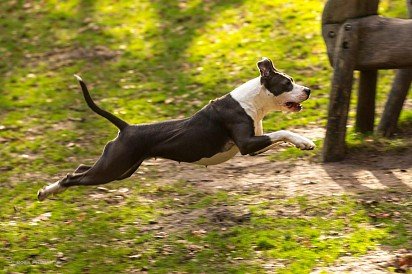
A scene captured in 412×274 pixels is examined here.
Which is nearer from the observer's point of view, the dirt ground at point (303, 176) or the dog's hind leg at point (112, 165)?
the dog's hind leg at point (112, 165)

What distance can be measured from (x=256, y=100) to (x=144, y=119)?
411cm

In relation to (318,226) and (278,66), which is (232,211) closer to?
(318,226)

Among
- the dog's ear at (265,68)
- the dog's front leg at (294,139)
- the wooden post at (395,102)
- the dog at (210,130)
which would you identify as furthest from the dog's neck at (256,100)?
the wooden post at (395,102)

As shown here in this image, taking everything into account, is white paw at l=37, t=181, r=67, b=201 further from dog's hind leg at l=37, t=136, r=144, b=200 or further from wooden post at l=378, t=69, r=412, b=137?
wooden post at l=378, t=69, r=412, b=137

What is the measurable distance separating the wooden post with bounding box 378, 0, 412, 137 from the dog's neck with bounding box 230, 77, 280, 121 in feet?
9.39

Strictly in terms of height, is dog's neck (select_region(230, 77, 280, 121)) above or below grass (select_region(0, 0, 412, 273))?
above

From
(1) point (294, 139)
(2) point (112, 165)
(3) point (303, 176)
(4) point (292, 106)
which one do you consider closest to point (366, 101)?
(3) point (303, 176)

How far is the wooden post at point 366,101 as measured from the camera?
9742 mm

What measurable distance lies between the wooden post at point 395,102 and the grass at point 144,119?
0.92ft

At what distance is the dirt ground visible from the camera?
27.7ft

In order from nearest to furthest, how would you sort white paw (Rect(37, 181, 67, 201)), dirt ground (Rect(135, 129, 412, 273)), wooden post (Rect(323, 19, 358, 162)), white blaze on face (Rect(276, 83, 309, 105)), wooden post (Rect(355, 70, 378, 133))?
white blaze on face (Rect(276, 83, 309, 105)), white paw (Rect(37, 181, 67, 201)), dirt ground (Rect(135, 129, 412, 273)), wooden post (Rect(323, 19, 358, 162)), wooden post (Rect(355, 70, 378, 133))

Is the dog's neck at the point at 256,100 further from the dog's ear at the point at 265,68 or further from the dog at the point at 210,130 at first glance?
the dog's ear at the point at 265,68

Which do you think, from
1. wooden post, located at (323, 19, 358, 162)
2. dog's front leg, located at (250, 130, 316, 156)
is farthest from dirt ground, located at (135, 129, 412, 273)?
dog's front leg, located at (250, 130, 316, 156)

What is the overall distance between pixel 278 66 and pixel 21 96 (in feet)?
13.3
